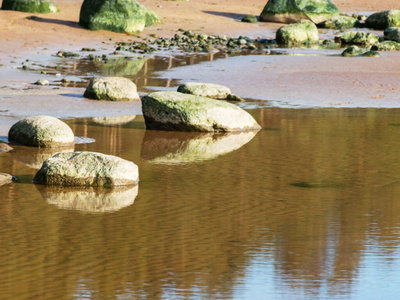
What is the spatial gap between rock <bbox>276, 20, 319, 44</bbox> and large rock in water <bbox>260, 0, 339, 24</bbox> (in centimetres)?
501

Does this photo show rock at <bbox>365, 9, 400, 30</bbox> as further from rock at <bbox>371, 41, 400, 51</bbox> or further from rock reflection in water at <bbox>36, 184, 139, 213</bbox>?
rock reflection in water at <bbox>36, 184, 139, 213</bbox>

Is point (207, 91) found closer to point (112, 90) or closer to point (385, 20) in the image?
point (112, 90)

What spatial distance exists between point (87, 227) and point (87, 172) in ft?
4.93

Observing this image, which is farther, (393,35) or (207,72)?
(393,35)

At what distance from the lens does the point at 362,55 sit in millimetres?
24453

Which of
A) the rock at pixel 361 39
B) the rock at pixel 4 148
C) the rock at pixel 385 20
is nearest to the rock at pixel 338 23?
the rock at pixel 385 20

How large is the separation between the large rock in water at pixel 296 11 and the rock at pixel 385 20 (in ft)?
6.40

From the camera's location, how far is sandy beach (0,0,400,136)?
15.7 metres

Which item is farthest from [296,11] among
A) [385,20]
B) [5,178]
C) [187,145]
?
[5,178]

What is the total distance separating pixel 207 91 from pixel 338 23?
21.4 meters

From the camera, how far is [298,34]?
99.3ft

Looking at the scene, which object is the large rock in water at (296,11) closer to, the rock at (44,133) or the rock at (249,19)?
the rock at (249,19)

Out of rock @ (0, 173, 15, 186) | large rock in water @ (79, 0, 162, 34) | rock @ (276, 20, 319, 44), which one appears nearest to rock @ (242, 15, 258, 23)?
rock @ (276, 20, 319, 44)

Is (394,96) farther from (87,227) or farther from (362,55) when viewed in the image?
(87,227)
